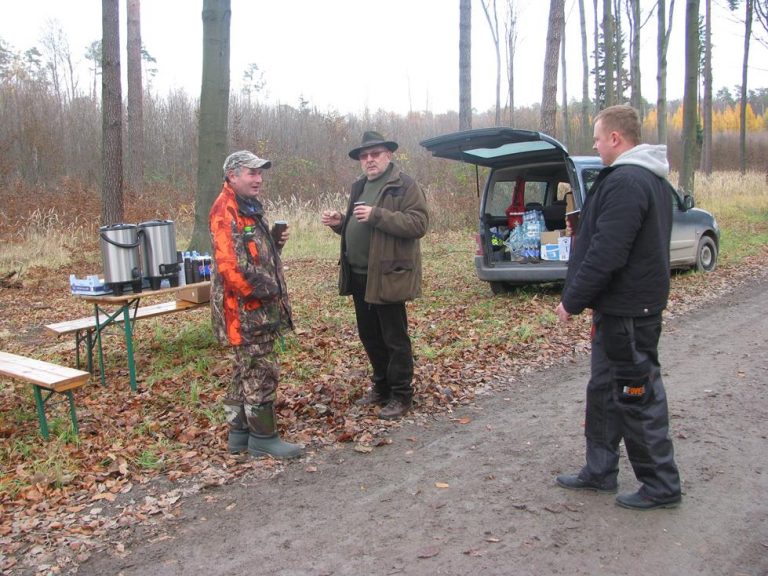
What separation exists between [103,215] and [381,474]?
1056 cm

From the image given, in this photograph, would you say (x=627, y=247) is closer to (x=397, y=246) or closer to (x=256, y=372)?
(x=397, y=246)

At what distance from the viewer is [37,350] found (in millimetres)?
8125

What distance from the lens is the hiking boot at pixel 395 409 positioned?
521 cm

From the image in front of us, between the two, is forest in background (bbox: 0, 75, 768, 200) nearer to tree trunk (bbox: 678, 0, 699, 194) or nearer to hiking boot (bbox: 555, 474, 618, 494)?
tree trunk (bbox: 678, 0, 699, 194)

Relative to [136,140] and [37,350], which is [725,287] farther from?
[136,140]

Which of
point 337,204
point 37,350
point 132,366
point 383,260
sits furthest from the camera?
point 337,204

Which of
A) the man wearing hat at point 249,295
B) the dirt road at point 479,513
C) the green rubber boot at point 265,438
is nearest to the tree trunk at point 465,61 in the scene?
the dirt road at point 479,513

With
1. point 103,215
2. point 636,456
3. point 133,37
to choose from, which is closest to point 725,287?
point 636,456

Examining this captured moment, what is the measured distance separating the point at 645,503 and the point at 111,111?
11834 mm

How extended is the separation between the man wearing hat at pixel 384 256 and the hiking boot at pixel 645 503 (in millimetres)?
2010

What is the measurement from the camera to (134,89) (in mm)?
20734

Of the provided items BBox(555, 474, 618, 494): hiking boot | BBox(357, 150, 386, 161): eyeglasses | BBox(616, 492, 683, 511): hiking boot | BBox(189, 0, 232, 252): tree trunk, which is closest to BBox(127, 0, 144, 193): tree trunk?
BBox(189, 0, 232, 252): tree trunk

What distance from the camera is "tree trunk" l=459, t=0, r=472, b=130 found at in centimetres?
1869

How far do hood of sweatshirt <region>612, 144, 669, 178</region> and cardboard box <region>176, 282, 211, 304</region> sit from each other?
4297 mm
